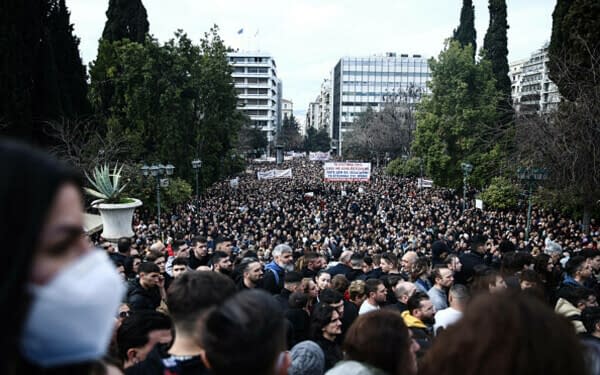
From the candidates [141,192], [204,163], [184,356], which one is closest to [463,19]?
[204,163]

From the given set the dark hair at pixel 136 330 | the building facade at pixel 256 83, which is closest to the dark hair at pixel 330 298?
the dark hair at pixel 136 330

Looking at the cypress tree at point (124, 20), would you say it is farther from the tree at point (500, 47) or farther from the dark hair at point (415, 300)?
the dark hair at point (415, 300)

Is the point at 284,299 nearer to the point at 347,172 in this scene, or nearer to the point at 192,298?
the point at 192,298

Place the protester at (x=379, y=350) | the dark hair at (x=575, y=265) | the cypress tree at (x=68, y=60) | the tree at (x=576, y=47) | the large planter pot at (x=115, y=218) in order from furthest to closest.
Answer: the cypress tree at (x=68, y=60) < the tree at (x=576, y=47) < the large planter pot at (x=115, y=218) < the dark hair at (x=575, y=265) < the protester at (x=379, y=350)

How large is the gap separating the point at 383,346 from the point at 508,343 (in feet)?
3.29

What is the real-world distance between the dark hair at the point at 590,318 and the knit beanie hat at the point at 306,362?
288 centimetres

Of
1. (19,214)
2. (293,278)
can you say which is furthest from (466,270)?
(19,214)

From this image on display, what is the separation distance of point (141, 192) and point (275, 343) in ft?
67.7

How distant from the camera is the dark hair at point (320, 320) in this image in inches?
147

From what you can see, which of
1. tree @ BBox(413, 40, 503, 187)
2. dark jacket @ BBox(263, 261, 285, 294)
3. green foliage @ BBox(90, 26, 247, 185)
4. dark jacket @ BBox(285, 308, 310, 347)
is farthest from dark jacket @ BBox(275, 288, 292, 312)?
tree @ BBox(413, 40, 503, 187)

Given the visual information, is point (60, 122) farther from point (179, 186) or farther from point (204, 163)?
point (204, 163)

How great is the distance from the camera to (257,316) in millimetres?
1710

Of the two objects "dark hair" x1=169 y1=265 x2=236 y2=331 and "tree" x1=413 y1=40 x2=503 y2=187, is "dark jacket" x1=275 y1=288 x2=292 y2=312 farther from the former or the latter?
"tree" x1=413 y1=40 x2=503 y2=187

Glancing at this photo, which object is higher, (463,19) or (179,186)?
(463,19)
